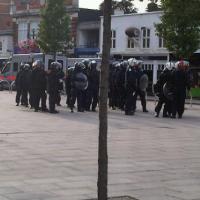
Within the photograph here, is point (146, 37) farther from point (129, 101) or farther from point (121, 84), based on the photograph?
point (129, 101)

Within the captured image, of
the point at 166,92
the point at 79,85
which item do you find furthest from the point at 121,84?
the point at 166,92

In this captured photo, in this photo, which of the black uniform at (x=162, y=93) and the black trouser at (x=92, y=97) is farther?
the black trouser at (x=92, y=97)

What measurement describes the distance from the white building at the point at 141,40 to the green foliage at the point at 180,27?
32.1ft

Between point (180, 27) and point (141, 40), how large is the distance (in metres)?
15.3

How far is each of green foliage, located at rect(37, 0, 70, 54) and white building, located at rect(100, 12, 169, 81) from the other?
14.9 ft

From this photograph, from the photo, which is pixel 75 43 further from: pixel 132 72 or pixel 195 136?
pixel 195 136

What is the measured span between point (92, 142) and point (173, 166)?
10.2 ft

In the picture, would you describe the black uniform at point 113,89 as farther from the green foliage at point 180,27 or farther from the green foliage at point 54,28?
the green foliage at point 54,28

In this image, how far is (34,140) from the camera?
12.3 meters

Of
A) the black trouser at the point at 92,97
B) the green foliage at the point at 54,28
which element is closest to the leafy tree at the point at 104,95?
the black trouser at the point at 92,97

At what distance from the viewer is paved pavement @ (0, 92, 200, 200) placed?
7.40m

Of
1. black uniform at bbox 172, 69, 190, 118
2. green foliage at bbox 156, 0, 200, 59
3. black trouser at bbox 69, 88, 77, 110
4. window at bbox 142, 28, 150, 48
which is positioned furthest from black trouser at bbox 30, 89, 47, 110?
window at bbox 142, 28, 150, 48

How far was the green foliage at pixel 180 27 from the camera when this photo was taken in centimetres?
3000

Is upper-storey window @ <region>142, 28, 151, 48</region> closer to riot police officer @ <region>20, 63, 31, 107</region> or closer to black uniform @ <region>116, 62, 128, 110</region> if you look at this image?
riot police officer @ <region>20, 63, 31, 107</region>
